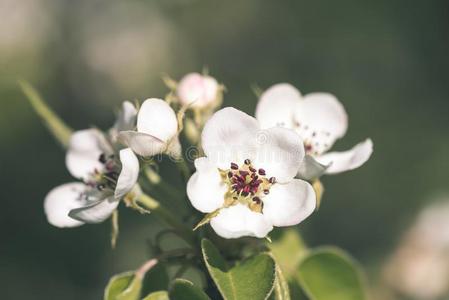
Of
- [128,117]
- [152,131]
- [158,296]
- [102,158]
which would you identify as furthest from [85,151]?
[158,296]

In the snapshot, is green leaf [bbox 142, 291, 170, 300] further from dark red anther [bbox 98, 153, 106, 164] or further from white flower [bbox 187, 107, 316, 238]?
dark red anther [bbox 98, 153, 106, 164]

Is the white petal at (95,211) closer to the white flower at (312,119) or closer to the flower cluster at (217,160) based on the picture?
the flower cluster at (217,160)

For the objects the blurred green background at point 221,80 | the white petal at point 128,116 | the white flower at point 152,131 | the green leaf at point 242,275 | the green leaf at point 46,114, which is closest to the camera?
the green leaf at point 242,275

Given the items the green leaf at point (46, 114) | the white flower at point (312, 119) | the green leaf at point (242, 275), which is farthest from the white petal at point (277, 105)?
the green leaf at point (46, 114)

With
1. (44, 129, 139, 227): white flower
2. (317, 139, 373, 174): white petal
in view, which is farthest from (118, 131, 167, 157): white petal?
(317, 139, 373, 174): white petal

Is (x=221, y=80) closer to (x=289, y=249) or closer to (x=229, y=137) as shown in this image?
(x=289, y=249)
